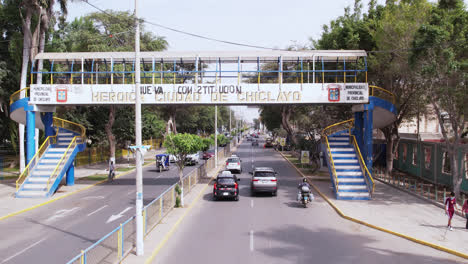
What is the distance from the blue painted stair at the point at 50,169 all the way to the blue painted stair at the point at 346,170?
17.0 m

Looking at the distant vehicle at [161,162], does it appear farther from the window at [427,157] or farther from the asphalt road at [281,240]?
the window at [427,157]

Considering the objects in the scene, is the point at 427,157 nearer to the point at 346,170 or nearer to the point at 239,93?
the point at 346,170

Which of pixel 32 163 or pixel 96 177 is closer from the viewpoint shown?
pixel 32 163

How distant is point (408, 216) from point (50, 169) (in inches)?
815

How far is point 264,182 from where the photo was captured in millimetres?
21875

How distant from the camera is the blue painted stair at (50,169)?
71.6 feet

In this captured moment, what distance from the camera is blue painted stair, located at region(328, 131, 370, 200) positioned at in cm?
2086

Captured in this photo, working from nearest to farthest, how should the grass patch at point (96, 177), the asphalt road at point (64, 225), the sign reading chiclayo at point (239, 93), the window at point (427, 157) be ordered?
1. the asphalt road at point (64, 225)
2. the sign reading chiclayo at point (239, 93)
3. the window at point (427, 157)
4. the grass patch at point (96, 177)

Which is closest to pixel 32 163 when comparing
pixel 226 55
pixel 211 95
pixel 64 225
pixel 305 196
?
pixel 64 225

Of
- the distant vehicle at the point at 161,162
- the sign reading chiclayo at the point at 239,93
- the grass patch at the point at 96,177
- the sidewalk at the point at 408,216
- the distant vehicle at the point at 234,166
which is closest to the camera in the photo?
the sidewalk at the point at 408,216

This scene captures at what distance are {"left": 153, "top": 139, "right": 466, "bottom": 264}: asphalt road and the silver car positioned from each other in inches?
123

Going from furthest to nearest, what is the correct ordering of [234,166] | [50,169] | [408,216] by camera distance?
1. [234,166]
2. [50,169]
3. [408,216]

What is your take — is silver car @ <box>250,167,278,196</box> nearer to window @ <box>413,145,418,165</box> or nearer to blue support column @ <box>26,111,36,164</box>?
blue support column @ <box>26,111,36,164</box>

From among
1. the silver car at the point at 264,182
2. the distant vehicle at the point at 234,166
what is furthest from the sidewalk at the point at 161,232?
the distant vehicle at the point at 234,166
